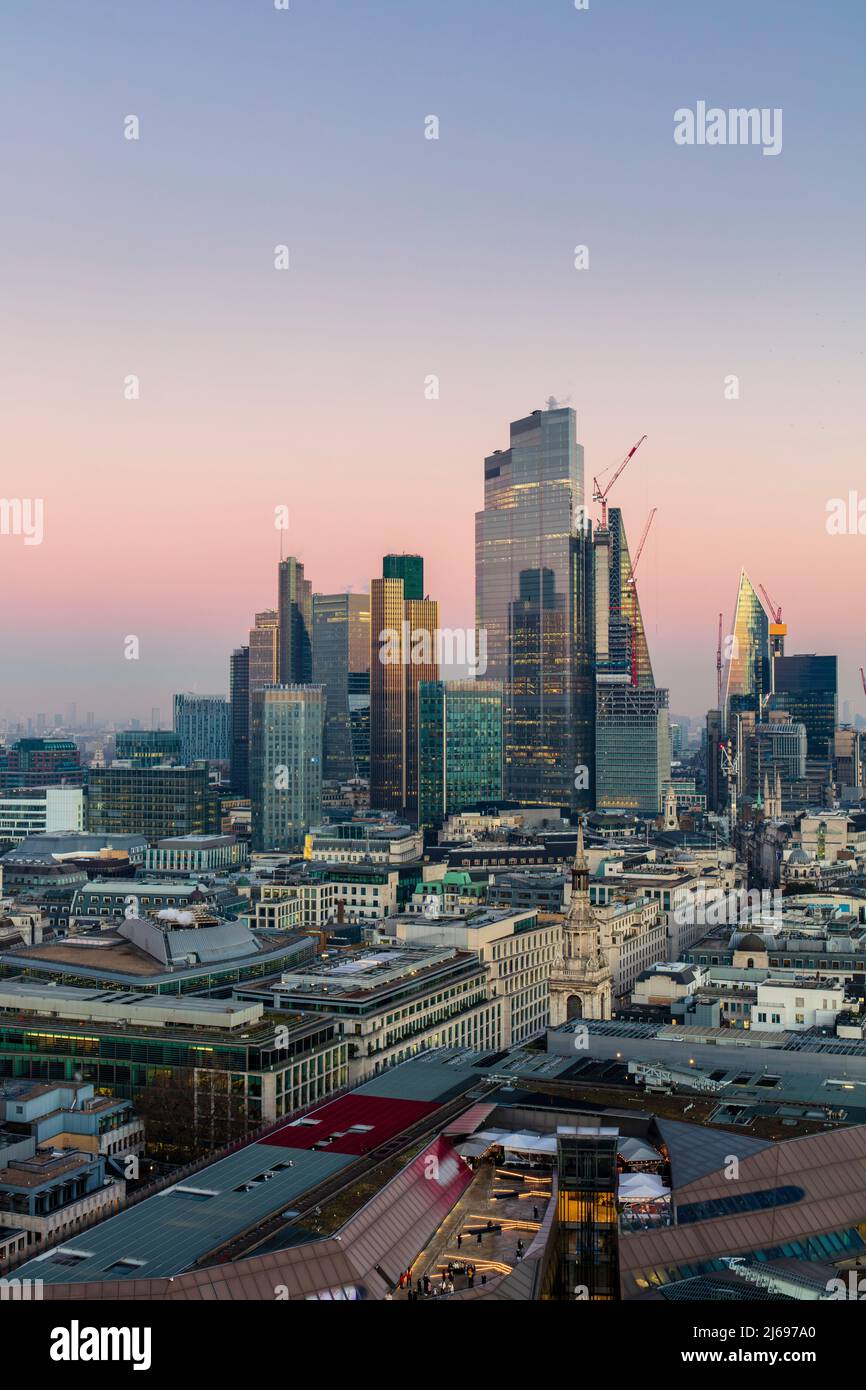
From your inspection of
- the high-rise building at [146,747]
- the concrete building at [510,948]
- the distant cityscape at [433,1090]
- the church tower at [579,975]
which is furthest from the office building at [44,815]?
the church tower at [579,975]

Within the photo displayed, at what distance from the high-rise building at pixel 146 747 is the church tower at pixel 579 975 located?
129329 mm

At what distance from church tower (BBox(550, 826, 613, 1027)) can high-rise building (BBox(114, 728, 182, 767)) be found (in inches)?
5092

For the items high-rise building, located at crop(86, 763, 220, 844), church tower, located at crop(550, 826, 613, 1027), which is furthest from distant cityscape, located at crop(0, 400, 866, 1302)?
high-rise building, located at crop(86, 763, 220, 844)

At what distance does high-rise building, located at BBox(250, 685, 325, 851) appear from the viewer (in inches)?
6535

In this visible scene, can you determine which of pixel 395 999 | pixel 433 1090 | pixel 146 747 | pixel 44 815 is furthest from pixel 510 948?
pixel 146 747

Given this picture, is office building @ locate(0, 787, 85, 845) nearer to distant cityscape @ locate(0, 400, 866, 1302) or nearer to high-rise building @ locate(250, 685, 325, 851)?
high-rise building @ locate(250, 685, 325, 851)

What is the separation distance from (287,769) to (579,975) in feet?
346

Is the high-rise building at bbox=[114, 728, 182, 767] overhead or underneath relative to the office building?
overhead

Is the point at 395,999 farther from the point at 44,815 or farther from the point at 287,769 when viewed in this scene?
the point at 44,815

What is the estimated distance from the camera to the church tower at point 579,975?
64.7 m

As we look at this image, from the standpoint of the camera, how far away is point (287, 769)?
167 metres

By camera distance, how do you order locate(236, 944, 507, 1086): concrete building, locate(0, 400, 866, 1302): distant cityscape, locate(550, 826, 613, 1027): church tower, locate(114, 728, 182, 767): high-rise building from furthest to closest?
locate(114, 728, 182, 767): high-rise building, locate(550, 826, 613, 1027): church tower, locate(236, 944, 507, 1086): concrete building, locate(0, 400, 866, 1302): distant cityscape

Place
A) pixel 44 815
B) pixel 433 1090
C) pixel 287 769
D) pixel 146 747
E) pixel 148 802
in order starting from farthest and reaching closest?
pixel 146 747, pixel 287 769, pixel 44 815, pixel 148 802, pixel 433 1090

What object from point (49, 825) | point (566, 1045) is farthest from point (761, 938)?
point (49, 825)
